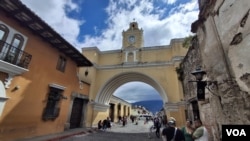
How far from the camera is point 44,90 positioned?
8.70 metres

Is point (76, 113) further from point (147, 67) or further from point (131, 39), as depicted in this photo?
point (131, 39)

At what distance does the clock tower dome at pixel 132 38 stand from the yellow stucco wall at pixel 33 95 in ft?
29.9

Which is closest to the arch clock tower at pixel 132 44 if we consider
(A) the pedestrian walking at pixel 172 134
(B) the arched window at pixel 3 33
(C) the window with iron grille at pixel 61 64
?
(C) the window with iron grille at pixel 61 64

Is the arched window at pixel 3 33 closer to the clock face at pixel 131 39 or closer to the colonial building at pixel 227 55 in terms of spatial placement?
the colonial building at pixel 227 55

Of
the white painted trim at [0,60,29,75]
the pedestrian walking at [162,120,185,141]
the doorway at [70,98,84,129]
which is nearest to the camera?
the pedestrian walking at [162,120,185,141]

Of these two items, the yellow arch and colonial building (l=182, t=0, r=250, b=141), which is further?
the yellow arch

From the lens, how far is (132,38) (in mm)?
17844

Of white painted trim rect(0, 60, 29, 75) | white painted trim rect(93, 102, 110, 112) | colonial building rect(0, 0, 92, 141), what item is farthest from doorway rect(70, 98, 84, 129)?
white painted trim rect(0, 60, 29, 75)

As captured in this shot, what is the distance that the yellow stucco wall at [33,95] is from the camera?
662 centimetres

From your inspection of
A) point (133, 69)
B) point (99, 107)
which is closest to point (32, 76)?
point (99, 107)

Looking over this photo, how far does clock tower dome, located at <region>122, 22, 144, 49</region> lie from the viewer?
17.2 meters

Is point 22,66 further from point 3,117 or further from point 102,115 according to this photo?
point 102,115

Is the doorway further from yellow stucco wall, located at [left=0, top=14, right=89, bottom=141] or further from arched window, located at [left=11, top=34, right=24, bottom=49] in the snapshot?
arched window, located at [left=11, top=34, right=24, bottom=49]

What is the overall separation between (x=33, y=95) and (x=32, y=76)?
1075mm
